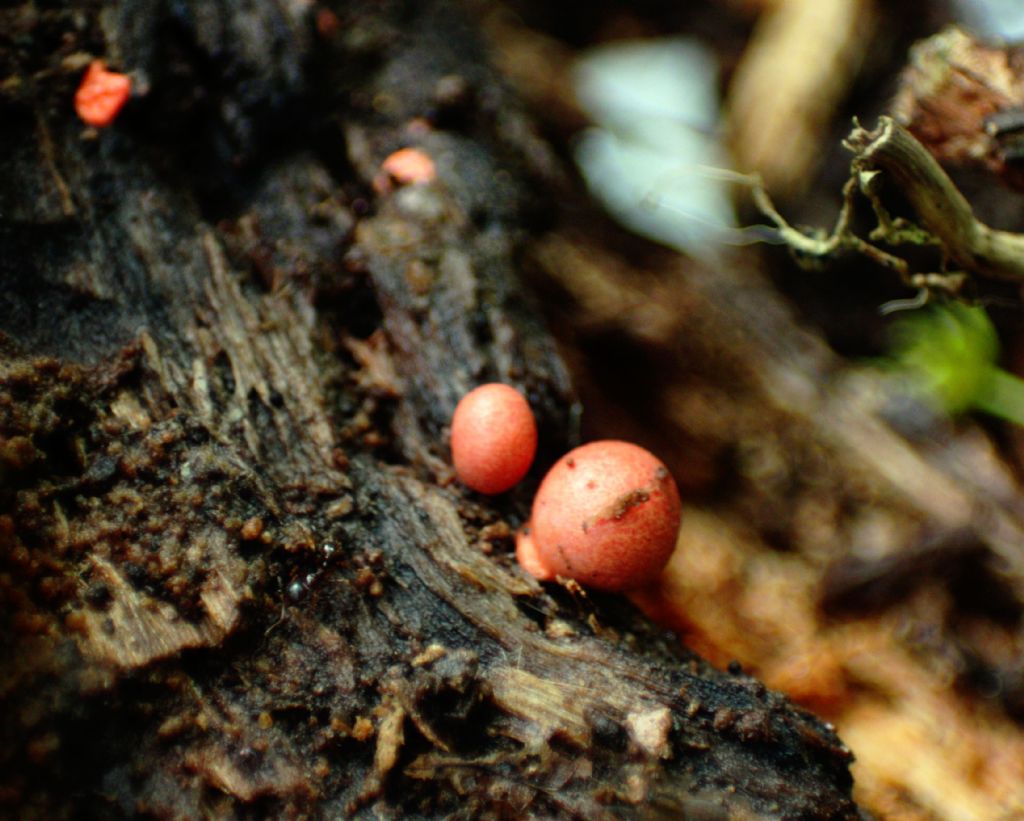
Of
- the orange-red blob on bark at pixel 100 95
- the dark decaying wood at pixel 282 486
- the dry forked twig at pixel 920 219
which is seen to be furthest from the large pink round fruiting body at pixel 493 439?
the orange-red blob on bark at pixel 100 95

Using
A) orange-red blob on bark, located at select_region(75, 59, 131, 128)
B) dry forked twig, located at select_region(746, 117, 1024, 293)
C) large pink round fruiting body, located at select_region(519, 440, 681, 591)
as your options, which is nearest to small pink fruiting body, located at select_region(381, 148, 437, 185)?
orange-red blob on bark, located at select_region(75, 59, 131, 128)

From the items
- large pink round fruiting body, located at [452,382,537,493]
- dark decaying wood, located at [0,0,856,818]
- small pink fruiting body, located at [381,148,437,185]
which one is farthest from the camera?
small pink fruiting body, located at [381,148,437,185]

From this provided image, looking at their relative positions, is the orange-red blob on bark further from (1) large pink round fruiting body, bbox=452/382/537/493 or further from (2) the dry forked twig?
(2) the dry forked twig

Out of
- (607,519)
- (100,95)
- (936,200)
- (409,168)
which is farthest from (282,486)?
(936,200)

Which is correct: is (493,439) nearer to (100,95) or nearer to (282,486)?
(282,486)

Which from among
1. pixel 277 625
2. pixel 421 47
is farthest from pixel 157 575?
pixel 421 47

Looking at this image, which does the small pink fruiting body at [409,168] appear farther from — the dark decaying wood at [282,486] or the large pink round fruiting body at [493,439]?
the large pink round fruiting body at [493,439]
